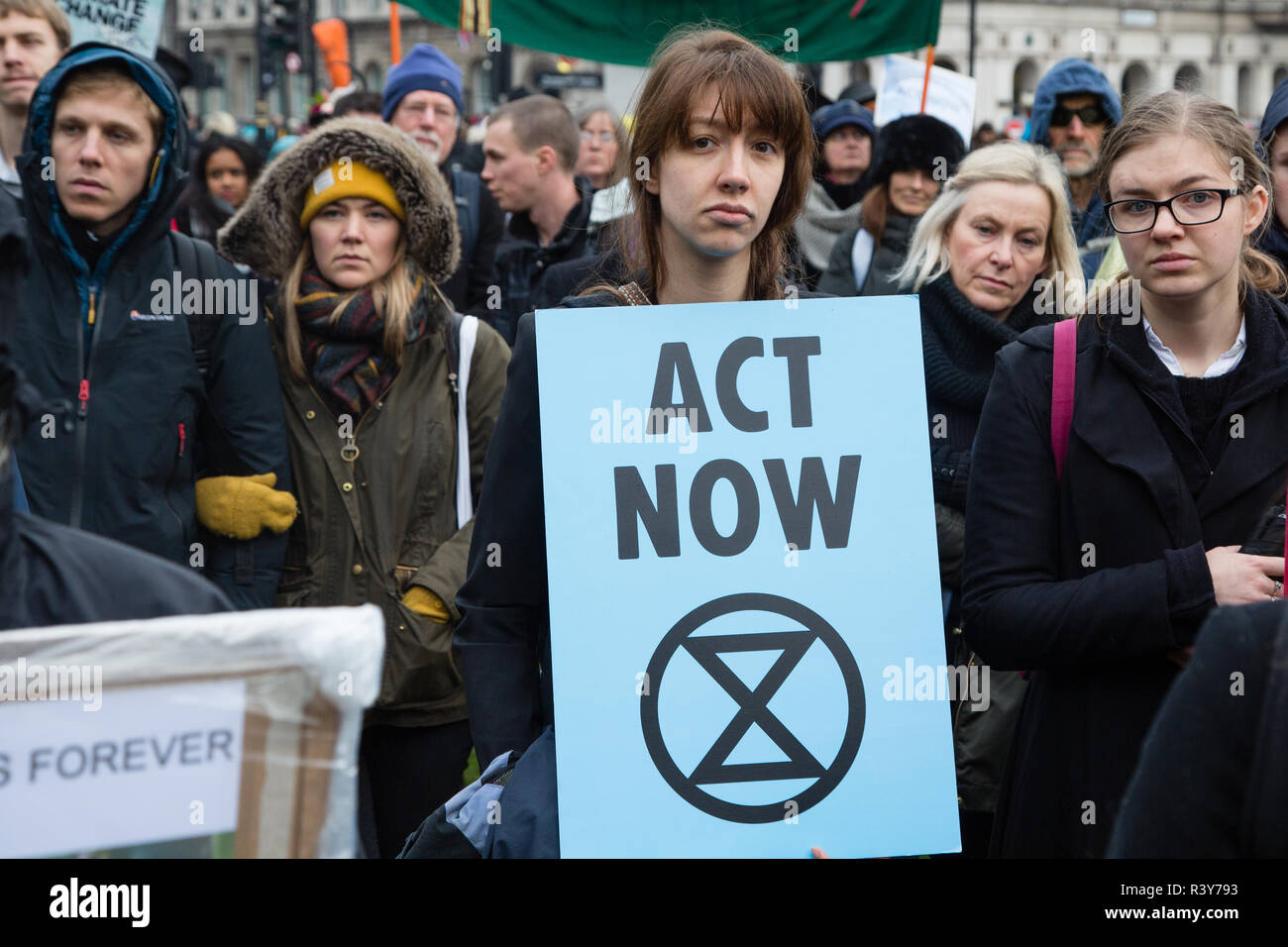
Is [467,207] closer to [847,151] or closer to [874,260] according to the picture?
[874,260]

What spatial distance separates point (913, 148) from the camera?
553 cm

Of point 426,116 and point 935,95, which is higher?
point 935,95

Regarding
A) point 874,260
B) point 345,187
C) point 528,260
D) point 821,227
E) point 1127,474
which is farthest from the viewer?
point 821,227

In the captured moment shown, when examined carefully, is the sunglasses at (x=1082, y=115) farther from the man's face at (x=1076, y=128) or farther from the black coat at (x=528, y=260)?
the black coat at (x=528, y=260)

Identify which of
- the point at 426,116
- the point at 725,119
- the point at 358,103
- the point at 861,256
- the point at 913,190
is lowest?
the point at 725,119

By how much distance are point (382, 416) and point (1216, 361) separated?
195 cm

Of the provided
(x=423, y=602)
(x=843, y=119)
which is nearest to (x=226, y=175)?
(x=843, y=119)

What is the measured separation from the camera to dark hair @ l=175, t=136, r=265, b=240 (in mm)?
7875

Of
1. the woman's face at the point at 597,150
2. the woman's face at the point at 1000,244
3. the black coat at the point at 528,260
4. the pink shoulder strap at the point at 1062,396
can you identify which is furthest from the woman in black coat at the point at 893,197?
the woman's face at the point at 597,150

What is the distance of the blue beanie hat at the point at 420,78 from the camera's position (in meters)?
6.94
